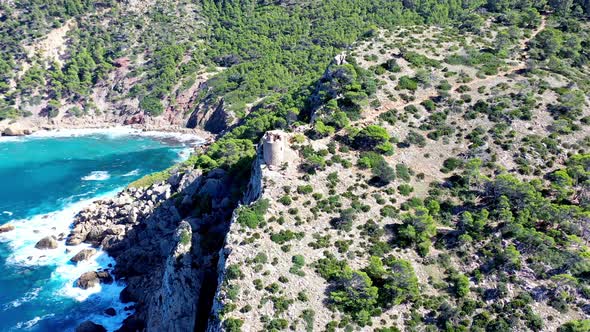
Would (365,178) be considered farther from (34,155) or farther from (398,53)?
(34,155)

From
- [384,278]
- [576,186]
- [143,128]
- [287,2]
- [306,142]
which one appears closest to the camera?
[384,278]

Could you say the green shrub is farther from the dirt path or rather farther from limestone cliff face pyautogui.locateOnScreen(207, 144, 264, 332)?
the dirt path

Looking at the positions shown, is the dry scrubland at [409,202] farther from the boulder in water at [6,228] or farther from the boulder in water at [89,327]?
the boulder in water at [6,228]

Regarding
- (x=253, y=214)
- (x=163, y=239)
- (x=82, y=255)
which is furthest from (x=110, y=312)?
(x=253, y=214)

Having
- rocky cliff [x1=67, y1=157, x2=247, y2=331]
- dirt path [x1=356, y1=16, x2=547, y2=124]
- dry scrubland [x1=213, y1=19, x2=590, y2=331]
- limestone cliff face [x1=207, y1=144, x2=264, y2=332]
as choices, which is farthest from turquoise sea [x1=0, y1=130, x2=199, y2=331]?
dirt path [x1=356, y1=16, x2=547, y2=124]

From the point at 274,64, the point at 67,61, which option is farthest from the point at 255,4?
the point at 67,61

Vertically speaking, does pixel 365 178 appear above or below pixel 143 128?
above

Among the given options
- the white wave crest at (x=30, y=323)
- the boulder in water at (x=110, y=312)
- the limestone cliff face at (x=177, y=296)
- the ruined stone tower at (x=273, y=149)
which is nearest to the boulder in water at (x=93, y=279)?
the white wave crest at (x=30, y=323)
